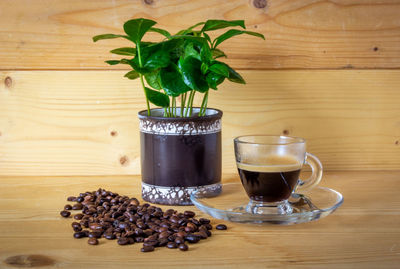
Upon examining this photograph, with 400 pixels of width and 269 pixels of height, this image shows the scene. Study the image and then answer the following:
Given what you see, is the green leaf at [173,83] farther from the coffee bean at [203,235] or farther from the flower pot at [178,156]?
the coffee bean at [203,235]

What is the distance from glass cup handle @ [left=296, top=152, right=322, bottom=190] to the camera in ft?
3.44

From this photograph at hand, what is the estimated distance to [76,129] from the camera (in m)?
1.39

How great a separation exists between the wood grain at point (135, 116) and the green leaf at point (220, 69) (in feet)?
1.16

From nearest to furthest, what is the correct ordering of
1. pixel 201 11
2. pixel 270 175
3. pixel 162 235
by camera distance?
pixel 162 235 < pixel 270 175 < pixel 201 11

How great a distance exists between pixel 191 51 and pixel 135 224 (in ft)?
1.21

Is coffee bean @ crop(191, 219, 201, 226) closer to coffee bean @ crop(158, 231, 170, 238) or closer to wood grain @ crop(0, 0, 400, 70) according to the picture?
coffee bean @ crop(158, 231, 170, 238)

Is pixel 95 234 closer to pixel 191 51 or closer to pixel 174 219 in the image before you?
pixel 174 219

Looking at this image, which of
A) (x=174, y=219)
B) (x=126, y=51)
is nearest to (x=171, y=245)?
(x=174, y=219)

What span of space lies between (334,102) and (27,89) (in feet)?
2.68

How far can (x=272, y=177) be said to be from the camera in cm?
98

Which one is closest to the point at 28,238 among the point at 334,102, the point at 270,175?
the point at 270,175

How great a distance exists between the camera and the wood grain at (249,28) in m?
1.33

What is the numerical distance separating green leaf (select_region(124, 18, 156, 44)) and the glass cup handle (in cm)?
41

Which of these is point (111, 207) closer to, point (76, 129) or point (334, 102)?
point (76, 129)
